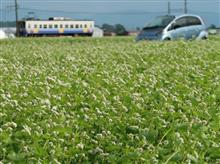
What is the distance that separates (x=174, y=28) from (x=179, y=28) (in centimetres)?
30

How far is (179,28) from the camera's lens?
2048 centimetres

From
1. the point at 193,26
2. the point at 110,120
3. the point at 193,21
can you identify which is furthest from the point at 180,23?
the point at 110,120

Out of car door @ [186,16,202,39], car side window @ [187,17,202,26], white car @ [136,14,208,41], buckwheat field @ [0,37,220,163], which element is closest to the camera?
buckwheat field @ [0,37,220,163]

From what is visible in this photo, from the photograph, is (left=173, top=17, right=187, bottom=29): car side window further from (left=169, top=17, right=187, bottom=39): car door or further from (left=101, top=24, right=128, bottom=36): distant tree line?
(left=101, top=24, right=128, bottom=36): distant tree line

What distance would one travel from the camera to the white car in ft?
65.1

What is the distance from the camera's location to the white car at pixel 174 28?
65.1 ft

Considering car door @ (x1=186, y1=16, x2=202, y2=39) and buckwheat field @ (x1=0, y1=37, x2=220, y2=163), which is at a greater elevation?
car door @ (x1=186, y1=16, x2=202, y2=39)

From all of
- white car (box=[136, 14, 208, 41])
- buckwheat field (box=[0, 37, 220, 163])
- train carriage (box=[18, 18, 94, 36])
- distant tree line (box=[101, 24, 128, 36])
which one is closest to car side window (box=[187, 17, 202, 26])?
white car (box=[136, 14, 208, 41])

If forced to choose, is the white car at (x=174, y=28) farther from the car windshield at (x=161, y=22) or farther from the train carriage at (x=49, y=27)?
the train carriage at (x=49, y=27)

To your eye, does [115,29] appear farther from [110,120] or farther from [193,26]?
[110,120]

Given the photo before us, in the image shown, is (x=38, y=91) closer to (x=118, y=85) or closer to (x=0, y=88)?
(x=0, y=88)

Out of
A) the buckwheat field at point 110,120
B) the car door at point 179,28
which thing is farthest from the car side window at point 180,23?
the buckwheat field at point 110,120

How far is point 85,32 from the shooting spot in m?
60.8

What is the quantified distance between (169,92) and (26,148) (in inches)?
69.9
